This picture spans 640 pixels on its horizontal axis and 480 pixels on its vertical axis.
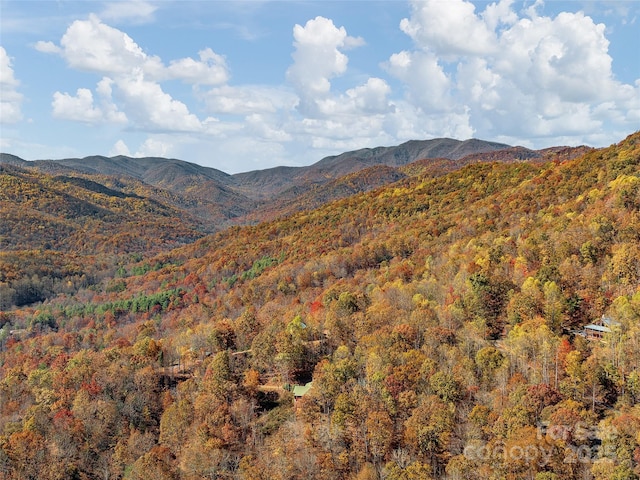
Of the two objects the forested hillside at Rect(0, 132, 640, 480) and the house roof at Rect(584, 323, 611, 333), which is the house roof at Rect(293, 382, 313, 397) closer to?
the forested hillside at Rect(0, 132, 640, 480)

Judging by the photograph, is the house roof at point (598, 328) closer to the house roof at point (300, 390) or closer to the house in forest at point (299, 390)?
the house in forest at point (299, 390)

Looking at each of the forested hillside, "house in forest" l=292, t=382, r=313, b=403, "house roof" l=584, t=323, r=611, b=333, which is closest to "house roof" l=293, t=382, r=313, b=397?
"house in forest" l=292, t=382, r=313, b=403

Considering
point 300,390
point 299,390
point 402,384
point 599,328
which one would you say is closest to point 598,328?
point 599,328

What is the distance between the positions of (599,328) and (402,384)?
26.9 meters

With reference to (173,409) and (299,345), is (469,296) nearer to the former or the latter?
(299,345)

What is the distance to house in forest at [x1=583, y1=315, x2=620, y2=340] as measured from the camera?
65.0m

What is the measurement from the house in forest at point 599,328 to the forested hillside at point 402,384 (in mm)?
468

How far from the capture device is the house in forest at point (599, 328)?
65.0 m

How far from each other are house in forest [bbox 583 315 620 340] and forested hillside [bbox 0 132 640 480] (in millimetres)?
468

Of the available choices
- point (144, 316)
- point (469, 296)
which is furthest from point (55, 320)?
point (469, 296)

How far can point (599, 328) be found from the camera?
66188 mm

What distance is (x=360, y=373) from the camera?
233ft

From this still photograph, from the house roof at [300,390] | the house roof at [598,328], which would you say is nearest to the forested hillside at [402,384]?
the house roof at [598,328]

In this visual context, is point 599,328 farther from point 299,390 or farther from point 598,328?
point 299,390
